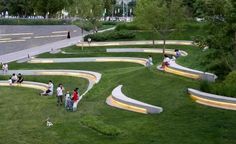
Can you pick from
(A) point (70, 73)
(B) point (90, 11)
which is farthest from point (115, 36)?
(A) point (70, 73)

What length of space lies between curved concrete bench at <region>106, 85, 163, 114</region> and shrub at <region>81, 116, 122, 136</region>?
7.66 ft

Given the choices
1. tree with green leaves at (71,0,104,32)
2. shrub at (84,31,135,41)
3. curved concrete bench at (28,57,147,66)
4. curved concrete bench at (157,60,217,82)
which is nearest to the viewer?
curved concrete bench at (157,60,217,82)

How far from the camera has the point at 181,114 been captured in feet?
68.5

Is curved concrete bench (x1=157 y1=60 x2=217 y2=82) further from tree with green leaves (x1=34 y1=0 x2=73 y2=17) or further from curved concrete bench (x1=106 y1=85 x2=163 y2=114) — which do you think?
tree with green leaves (x1=34 y1=0 x2=73 y2=17)

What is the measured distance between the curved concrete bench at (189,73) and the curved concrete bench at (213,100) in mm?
1995

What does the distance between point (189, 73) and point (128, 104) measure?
4.84 metres

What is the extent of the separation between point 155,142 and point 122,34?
4202 centimetres

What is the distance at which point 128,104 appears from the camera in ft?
75.3

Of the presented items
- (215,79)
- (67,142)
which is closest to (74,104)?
(67,142)

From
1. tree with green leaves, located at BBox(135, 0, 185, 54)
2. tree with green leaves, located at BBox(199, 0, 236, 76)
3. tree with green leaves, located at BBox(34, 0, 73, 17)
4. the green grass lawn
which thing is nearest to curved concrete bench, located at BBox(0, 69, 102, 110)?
the green grass lawn

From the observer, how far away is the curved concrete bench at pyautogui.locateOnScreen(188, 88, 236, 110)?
2070cm

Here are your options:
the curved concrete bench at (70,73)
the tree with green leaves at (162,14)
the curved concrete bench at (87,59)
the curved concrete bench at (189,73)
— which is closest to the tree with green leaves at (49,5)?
the tree with green leaves at (162,14)

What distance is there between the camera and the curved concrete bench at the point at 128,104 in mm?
21594

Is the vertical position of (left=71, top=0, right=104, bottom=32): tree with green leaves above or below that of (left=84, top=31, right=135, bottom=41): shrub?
above
